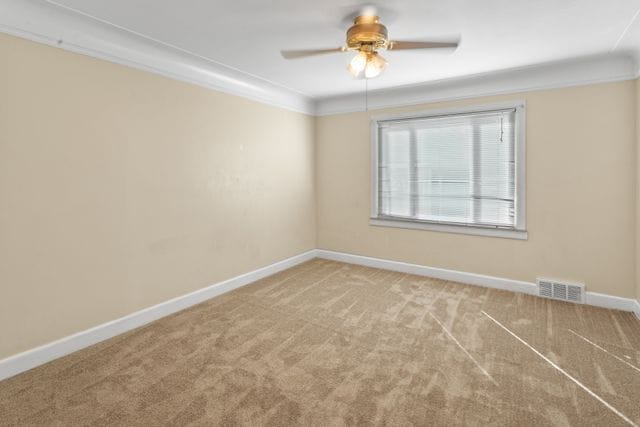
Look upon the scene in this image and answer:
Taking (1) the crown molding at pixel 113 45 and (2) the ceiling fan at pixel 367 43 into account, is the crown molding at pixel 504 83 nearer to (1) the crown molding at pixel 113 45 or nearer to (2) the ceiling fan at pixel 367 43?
(1) the crown molding at pixel 113 45

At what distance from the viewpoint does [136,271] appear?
9.96 feet

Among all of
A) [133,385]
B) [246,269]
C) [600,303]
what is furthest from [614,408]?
[246,269]

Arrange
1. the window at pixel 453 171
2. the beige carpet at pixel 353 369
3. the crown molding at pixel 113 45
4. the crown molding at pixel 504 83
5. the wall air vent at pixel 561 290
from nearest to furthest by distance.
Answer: the beige carpet at pixel 353 369 < the crown molding at pixel 113 45 < the crown molding at pixel 504 83 < the wall air vent at pixel 561 290 < the window at pixel 453 171

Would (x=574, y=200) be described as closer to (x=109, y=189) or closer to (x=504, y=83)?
(x=504, y=83)

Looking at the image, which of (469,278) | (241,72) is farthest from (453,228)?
(241,72)

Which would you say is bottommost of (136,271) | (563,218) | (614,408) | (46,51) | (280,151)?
(614,408)

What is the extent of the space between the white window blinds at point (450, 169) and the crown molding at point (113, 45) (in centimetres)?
195

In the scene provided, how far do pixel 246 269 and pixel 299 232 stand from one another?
115cm

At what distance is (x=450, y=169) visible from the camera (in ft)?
14.0

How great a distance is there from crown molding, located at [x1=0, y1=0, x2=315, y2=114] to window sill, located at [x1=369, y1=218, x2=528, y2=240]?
2400 mm

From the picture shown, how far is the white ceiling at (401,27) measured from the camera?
7.48 feet

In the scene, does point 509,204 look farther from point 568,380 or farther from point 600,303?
point 568,380

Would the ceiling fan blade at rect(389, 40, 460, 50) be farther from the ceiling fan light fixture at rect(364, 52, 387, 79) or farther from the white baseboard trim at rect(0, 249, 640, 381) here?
the white baseboard trim at rect(0, 249, 640, 381)

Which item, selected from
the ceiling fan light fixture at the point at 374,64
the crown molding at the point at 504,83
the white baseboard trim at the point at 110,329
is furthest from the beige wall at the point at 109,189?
the ceiling fan light fixture at the point at 374,64
